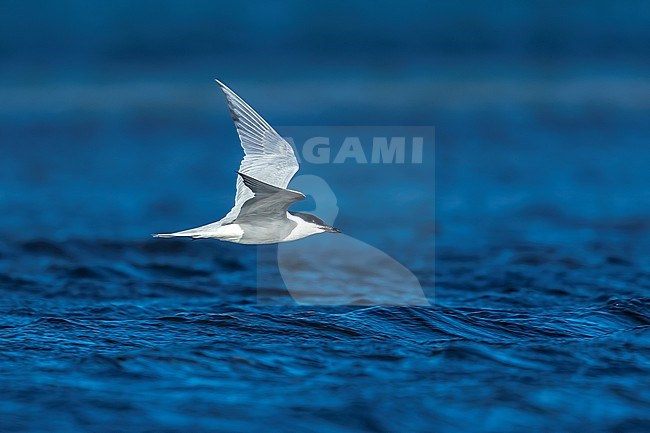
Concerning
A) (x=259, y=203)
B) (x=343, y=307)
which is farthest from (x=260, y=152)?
(x=343, y=307)

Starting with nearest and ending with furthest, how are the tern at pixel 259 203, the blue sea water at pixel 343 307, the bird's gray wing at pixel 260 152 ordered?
the blue sea water at pixel 343 307 < the tern at pixel 259 203 < the bird's gray wing at pixel 260 152

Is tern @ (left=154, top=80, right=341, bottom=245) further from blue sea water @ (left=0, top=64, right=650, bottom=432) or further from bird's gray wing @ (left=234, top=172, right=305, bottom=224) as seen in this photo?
blue sea water @ (left=0, top=64, right=650, bottom=432)

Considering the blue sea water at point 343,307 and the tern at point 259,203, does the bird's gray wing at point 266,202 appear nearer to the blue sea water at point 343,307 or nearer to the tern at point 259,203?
the tern at point 259,203

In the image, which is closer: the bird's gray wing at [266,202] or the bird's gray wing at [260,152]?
the bird's gray wing at [266,202]

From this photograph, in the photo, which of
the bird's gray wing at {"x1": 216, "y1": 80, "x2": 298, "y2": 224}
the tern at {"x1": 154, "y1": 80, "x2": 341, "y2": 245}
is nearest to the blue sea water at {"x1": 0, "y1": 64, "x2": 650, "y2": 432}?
the tern at {"x1": 154, "y1": 80, "x2": 341, "y2": 245}

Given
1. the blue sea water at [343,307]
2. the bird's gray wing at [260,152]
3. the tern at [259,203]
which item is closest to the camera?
the blue sea water at [343,307]

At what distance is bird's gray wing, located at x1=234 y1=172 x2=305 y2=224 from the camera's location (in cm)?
719

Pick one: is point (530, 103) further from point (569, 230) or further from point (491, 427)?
point (491, 427)

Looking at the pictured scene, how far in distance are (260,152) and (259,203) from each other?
851 mm

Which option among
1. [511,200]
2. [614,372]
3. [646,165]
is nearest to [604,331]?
[614,372]

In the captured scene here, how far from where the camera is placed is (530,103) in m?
20.0

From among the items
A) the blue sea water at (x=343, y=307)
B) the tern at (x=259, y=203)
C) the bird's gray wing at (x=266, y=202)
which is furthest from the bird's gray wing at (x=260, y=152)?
the blue sea water at (x=343, y=307)

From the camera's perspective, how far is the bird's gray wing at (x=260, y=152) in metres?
8.23

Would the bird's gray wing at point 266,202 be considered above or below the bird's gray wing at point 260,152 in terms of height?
below
